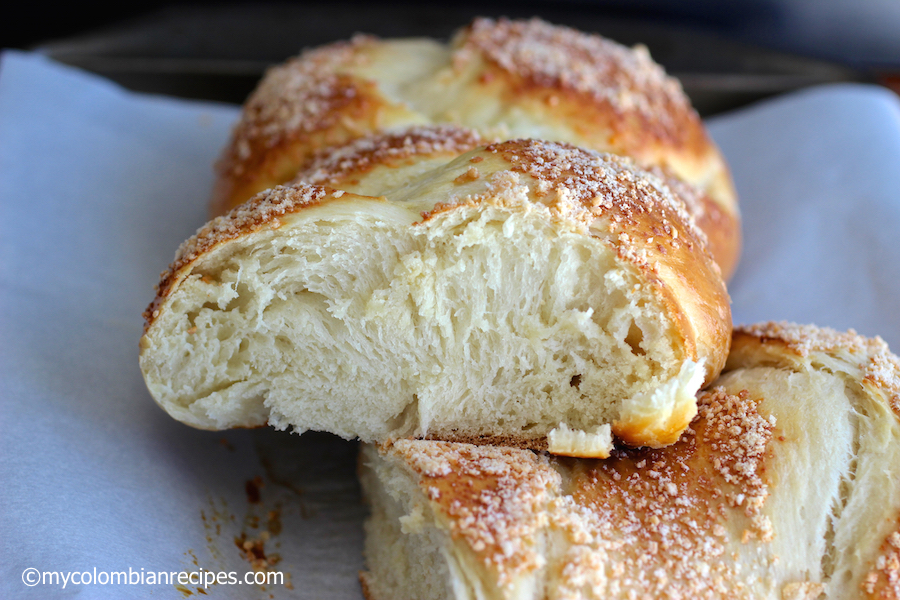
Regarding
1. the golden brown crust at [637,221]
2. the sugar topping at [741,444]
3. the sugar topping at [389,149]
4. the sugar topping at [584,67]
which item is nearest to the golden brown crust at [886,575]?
the sugar topping at [741,444]

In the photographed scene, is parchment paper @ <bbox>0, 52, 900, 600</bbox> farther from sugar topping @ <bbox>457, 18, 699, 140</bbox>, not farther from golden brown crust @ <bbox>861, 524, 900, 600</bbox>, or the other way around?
golden brown crust @ <bbox>861, 524, 900, 600</bbox>

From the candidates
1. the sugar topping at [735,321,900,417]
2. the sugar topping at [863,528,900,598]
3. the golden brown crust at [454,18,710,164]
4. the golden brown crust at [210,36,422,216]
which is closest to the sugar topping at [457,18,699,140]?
the golden brown crust at [454,18,710,164]

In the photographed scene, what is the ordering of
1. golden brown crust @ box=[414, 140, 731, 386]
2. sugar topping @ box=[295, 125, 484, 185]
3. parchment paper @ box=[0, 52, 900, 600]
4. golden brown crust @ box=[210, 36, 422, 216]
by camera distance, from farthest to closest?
golden brown crust @ box=[210, 36, 422, 216], sugar topping @ box=[295, 125, 484, 185], parchment paper @ box=[0, 52, 900, 600], golden brown crust @ box=[414, 140, 731, 386]

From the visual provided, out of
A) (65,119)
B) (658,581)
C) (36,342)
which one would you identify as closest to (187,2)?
(65,119)

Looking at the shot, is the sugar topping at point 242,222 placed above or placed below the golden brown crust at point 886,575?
above

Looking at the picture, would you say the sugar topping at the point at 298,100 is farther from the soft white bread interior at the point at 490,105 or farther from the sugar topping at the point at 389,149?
the sugar topping at the point at 389,149

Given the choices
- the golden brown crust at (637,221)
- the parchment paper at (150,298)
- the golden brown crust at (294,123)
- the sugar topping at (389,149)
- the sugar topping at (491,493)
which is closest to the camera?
the sugar topping at (491,493)
